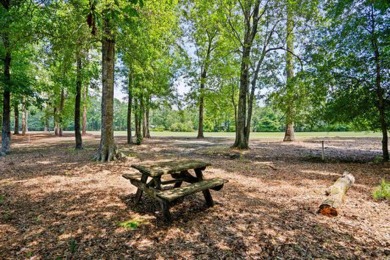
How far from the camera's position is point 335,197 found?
4.85 meters

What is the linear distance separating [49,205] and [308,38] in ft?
41.0

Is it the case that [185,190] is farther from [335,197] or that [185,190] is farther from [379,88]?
[379,88]

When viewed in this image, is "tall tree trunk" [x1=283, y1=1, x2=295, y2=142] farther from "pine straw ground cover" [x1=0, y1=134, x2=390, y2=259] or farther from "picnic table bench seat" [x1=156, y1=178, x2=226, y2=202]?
"picnic table bench seat" [x1=156, y1=178, x2=226, y2=202]

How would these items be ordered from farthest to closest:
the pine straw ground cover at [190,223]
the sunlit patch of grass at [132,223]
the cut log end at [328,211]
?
the cut log end at [328,211] → the sunlit patch of grass at [132,223] → the pine straw ground cover at [190,223]

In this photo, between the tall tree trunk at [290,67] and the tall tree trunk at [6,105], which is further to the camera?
the tall tree trunk at [290,67]

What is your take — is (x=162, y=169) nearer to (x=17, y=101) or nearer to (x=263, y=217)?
(x=263, y=217)

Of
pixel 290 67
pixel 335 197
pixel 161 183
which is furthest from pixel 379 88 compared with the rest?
pixel 161 183

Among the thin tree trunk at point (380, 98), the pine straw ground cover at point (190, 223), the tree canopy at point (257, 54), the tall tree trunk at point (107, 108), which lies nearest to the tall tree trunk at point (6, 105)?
the tree canopy at point (257, 54)

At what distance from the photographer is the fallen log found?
14.1 ft

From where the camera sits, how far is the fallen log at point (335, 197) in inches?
169

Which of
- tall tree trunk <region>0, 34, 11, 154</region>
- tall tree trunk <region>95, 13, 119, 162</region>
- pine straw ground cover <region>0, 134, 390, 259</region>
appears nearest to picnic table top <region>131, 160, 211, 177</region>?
pine straw ground cover <region>0, 134, 390, 259</region>

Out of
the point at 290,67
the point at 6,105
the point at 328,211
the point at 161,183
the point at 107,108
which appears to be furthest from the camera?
the point at 290,67

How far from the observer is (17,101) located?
13.4 metres

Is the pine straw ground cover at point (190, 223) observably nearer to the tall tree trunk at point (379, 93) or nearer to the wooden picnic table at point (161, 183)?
the wooden picnic table at point (161, 183)
